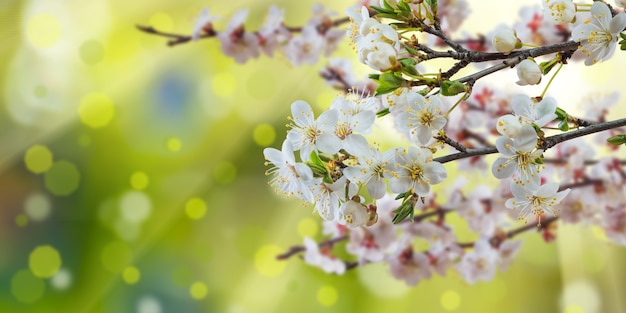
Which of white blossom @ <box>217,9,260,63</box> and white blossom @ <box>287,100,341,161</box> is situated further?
white blossom @ <box>217,9,260,63</box>

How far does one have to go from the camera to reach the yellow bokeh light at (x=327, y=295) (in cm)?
151

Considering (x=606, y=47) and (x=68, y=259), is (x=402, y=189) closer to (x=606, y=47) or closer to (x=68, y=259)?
→ (x=606, y=47)

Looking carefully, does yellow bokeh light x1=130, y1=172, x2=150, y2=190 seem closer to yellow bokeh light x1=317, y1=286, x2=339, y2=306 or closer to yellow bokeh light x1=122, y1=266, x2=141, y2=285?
yellow bokeh light x1=122, y1=266, x2=141, y2=285

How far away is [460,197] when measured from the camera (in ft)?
3.27

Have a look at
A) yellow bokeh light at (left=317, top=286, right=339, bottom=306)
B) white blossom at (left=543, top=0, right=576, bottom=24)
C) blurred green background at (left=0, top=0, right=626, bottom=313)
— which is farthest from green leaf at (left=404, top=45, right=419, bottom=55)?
yellow bokeh light at (left=317, top=286, right=339, bottom=306)

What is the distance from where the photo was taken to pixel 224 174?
1525 millimetres

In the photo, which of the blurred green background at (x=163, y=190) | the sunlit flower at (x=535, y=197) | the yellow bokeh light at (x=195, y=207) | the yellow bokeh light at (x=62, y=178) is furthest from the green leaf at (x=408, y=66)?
the yellow bokeh light at (x=62, y=178)

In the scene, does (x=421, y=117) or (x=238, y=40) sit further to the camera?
(x=238, y=40)

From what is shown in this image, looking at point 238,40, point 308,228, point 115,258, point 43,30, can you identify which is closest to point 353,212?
point 238,40

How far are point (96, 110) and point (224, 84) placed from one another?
30 cm

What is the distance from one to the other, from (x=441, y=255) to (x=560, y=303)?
1.94ft

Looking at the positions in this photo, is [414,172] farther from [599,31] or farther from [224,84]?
[224,84]

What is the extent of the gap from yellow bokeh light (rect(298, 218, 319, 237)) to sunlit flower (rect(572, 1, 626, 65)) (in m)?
1.08

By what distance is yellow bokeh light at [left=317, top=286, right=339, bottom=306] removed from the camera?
1.51 metres
